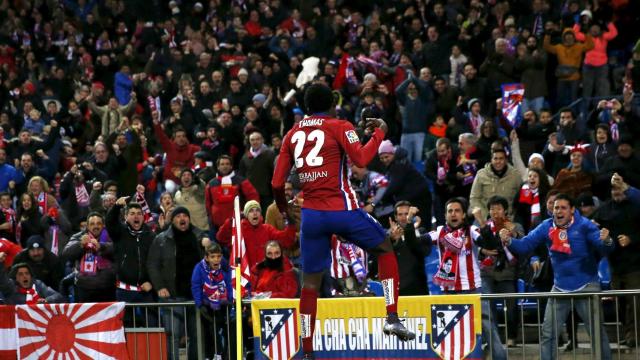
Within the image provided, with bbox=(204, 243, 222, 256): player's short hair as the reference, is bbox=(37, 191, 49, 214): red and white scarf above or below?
above

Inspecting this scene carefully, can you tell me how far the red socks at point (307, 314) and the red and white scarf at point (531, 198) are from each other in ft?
19.7

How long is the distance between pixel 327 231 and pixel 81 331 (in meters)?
4.14

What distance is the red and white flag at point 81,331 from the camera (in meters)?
12.6

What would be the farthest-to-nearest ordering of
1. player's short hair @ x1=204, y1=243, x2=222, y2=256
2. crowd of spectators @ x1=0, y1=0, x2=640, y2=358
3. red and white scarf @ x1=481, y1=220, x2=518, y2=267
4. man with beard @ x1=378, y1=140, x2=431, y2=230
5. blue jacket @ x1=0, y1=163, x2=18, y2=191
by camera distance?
1. blue jacket @ x1=0, y1=163, x2=18, y2=191
2. man with beard @ x1=378, y1=140, x2=431, y2=230
3. crowd of spectators @ x1=0, y1=0, x2=640, y2=358
4. red and white scarf @ x1=481, y1=220, x2=518, y2=267
5. player's short hair @ x1=204, y1=243, x2=222, y2=256

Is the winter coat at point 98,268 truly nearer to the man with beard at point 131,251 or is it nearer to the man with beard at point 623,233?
the man with beard at point 131,251

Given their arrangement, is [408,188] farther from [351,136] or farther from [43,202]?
[351,136]

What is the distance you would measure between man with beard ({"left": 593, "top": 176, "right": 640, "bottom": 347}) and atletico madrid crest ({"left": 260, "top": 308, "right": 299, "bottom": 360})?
3.88 m

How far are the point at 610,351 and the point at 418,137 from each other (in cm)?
843

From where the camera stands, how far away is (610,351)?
466 inches

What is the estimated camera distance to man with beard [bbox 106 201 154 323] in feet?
47.5

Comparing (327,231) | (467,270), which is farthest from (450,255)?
(327,231)

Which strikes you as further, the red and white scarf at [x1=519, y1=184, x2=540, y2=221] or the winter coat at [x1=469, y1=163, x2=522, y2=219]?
the winter coat at [x1=469, y1=163, x2=522, y2=219]

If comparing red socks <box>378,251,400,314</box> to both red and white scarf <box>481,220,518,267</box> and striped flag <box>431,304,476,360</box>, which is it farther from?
red and white scarf <box>481,220,518,267</box>

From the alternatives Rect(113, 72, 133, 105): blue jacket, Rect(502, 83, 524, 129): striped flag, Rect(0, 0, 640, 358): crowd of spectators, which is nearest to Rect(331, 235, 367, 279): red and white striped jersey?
Rect(0, 0, 640, 358): crowd of spectators
